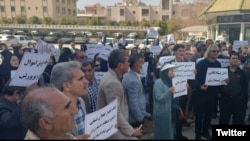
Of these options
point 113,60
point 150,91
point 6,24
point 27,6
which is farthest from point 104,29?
point 113,60

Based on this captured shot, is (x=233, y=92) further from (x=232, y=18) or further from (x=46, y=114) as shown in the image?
(x=232, y=18)

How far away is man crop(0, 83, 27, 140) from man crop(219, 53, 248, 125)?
150 inches

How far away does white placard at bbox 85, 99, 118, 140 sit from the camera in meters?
2.45

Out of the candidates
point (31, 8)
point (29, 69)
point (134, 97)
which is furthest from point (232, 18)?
point (31, 8)

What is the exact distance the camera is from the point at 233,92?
545cm

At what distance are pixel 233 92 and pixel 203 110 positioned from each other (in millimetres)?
639

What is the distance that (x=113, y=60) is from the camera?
12.1 feet

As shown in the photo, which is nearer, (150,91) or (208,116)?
(208,116)

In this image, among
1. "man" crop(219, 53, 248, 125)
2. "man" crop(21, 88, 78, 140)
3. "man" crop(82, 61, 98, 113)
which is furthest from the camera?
"man" crop(219, 53, 248, 125)

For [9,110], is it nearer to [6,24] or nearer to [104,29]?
[104,29]

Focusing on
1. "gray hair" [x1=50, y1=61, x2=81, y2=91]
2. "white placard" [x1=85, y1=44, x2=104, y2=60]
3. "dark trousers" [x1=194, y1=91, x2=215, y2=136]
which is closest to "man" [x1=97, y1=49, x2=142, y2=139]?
"gray hair" [x1=50, y1=61, x2=81, y2=91]

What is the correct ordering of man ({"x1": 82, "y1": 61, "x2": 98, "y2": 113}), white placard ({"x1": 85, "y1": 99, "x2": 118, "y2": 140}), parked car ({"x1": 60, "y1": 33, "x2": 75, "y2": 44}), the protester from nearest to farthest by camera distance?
white placard ({"x1": 85, "y1": 99, "x2": 118, "y2": 140})
man ({"x1": 82, "y1": 61, "x2": 98, "y2": 113})
the protester
parked car ({"x1": 60, "y1": 33, "x2": 75, "y2": 44})

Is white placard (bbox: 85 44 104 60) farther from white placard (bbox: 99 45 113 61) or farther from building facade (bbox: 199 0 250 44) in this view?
building facade (bbox: 199 0 250 44)

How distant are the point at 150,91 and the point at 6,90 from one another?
4930mm
